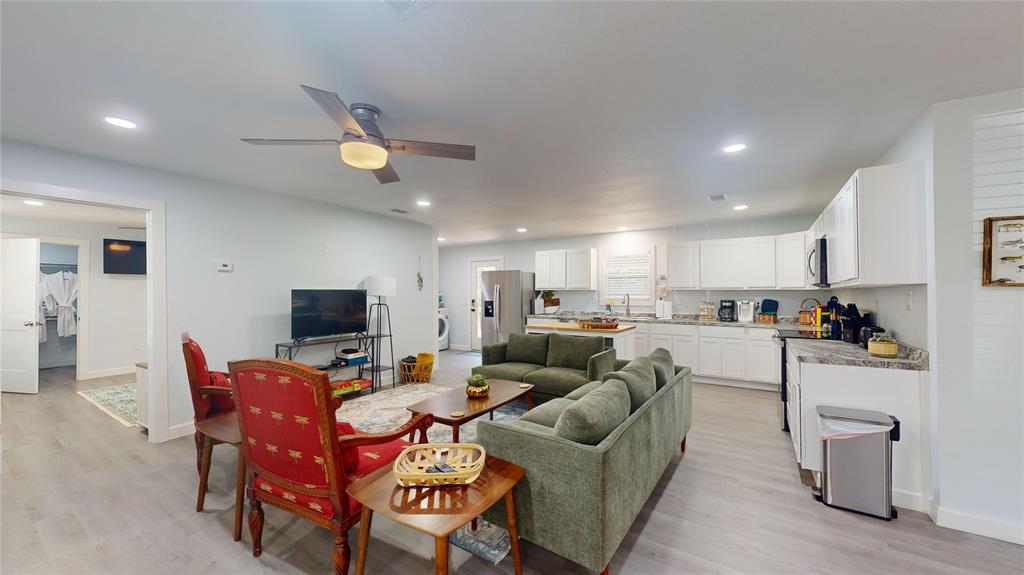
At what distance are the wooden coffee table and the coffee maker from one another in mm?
3907

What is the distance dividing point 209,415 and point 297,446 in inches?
60.5

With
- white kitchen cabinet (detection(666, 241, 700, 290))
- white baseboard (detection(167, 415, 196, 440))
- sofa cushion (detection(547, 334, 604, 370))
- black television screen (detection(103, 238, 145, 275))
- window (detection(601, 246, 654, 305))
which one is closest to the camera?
white baseboard (detection(167, 415, 196, 440))

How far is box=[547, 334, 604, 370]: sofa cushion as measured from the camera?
14.3 feet

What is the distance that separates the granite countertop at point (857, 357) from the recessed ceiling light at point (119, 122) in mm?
4860

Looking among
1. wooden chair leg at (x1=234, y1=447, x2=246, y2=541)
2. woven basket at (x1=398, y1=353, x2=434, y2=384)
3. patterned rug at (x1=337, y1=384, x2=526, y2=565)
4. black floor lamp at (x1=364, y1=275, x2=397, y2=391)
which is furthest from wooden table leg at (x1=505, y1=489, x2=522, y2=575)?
woven basket at (x1=398, y1=353, x2=434, y2=384)

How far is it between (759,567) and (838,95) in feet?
8.47

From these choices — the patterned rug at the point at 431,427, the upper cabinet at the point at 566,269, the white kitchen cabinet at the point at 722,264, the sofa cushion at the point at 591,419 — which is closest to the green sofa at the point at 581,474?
the sofa cushion at the point at 591,419

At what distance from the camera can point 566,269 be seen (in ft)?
23.4

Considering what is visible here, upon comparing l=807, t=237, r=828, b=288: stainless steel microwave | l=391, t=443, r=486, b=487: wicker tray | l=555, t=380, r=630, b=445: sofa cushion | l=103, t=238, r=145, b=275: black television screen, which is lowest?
l=391, t=443, r=486, b=487: wicker tray

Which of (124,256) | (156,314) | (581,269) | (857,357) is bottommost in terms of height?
(857,357)

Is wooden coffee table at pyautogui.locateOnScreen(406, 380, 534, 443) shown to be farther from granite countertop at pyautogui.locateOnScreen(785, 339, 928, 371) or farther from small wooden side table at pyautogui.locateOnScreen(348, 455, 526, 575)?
granite countertop at pyautogui.locateOnScreen(785, 339, 928, 371)

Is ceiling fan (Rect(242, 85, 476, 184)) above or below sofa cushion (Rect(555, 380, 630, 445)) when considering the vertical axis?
above

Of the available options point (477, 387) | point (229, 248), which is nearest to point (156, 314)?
point (229, 248)

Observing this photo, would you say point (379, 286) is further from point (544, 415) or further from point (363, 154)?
point (544, 415)
